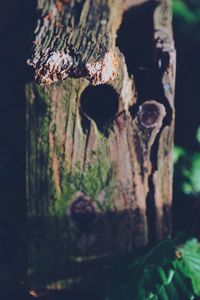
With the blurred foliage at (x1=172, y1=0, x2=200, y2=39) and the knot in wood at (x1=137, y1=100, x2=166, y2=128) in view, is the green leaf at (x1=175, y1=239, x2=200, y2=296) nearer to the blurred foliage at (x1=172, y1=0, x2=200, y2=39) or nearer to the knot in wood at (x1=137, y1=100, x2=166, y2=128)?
the knot in wood at (x1=137, y1=100, x2=166, y2=128)

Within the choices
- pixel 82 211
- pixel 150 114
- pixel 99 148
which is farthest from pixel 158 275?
pixel 150 114

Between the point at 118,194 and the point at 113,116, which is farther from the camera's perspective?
the point at 118,194

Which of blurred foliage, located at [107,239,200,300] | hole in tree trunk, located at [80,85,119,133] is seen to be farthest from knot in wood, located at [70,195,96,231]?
hole in tree trunk, located at [80,85,119,133]

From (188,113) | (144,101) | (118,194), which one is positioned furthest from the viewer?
(188,113)

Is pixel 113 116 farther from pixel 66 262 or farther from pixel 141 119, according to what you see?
pixel 66 262

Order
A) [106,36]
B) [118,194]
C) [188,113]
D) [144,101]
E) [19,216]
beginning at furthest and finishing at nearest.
Result: [188,113] → [19,216] → [118,194] → [144,101] → [106,36]

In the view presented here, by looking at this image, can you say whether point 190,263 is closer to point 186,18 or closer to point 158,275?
point 158,275

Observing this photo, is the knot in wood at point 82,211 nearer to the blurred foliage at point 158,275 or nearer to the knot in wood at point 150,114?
the blurred foliage at point 158,275

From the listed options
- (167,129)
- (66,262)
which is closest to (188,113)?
(167,129)
